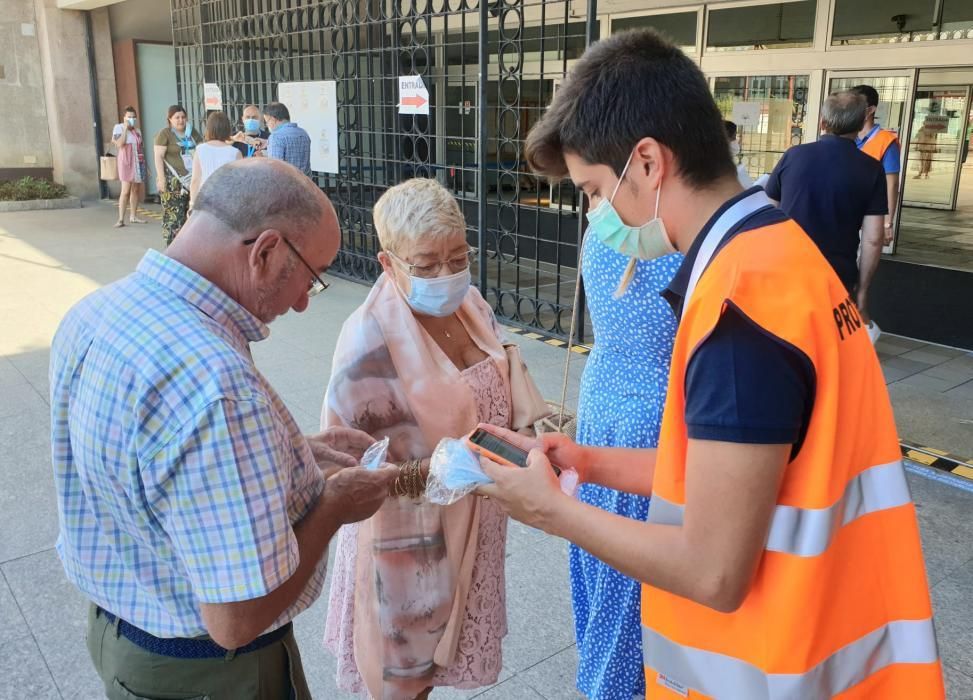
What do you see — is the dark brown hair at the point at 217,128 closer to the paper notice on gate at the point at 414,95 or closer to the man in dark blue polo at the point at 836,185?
the paper notice on gate at the point at 414,95

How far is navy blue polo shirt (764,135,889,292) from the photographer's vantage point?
4637 millimetres

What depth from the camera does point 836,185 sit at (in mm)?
4641

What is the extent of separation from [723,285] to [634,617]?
1.29 m

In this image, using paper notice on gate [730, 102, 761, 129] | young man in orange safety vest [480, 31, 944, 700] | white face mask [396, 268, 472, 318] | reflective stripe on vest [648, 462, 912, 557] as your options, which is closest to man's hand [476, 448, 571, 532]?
young man in orange safety vest [480, 31, 944, 700]

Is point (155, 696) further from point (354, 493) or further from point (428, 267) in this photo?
point (428, 267)

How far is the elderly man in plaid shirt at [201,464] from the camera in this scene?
115 cm

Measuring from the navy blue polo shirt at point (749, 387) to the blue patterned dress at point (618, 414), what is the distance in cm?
106

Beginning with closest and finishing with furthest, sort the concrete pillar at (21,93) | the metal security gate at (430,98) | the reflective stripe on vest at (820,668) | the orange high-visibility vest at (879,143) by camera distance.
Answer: the reflective stripe on vest at (820,668)
the orange high-visibility vest at (879,143)
the metal security gate at (430,98)
the concrete pillar at (21,93)

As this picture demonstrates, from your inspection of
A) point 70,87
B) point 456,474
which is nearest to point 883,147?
point 456,474

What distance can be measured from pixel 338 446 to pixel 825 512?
113 cm

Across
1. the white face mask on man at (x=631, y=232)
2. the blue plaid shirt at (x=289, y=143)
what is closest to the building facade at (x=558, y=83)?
the blue plaid shirt at (x=289, y=143)

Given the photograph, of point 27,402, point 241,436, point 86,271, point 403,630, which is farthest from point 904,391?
point 86,271

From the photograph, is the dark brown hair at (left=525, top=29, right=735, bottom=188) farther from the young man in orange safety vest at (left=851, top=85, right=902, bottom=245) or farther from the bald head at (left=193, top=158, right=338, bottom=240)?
the young man in orange safety vest at (left=851, top=85, right=902, bottom=245)

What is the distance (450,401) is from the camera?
2018 mm
